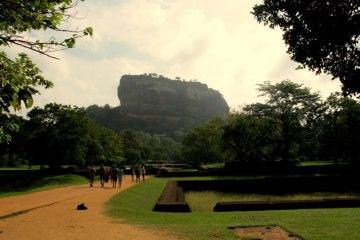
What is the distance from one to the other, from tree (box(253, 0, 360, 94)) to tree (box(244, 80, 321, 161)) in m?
44.5

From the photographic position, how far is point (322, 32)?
541 inches

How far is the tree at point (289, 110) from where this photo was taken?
58.8 m

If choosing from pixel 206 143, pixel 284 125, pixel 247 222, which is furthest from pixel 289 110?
pixel 247 222

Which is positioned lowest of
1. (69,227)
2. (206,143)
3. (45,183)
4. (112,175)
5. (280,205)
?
(69,227)

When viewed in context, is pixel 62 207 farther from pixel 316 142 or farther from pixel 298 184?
pixel 316 142

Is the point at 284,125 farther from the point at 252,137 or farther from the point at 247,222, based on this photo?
the point at 247,222

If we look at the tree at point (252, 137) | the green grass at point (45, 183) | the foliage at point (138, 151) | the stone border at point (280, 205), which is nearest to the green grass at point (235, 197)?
the stone border at point (280, 205)

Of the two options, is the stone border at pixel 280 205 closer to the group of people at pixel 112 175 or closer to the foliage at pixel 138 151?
the group of people at pixel 112 175

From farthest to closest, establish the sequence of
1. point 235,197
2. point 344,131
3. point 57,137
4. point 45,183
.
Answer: point 344,131, point 57,137, point 45,183, point 235,197

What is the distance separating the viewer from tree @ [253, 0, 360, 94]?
13.3m

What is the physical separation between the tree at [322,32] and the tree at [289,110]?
44.5m

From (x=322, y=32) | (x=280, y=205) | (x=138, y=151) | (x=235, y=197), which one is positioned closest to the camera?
(x=322, y=32)

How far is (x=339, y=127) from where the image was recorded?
2185 inches

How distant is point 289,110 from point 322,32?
46.7 metres
